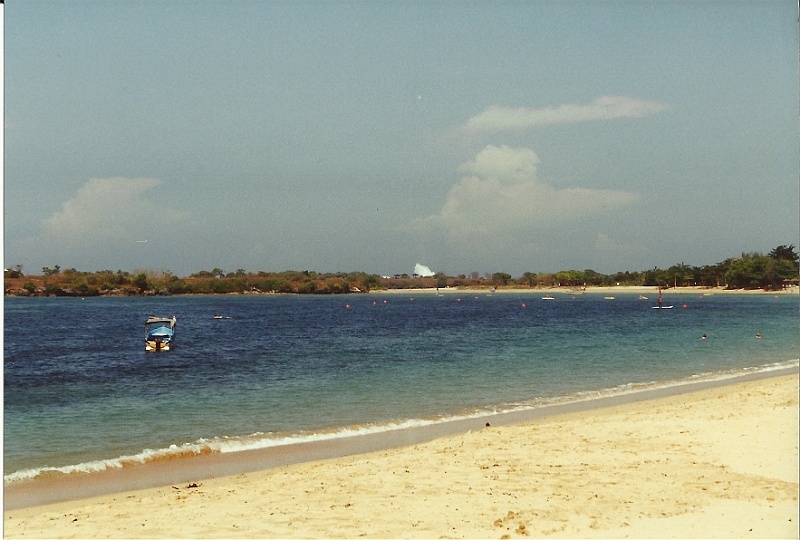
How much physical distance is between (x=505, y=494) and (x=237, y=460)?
5191mm

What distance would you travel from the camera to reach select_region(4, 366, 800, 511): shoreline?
904cm

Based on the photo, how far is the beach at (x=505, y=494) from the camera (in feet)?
20.3

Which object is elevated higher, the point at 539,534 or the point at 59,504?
the point at 539,534

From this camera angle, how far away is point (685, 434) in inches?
395

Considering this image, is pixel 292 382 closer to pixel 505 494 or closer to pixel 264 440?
pixel 264 440

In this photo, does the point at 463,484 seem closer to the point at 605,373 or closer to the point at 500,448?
the point at 500,448

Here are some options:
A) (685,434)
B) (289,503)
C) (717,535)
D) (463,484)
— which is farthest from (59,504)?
(685,434)

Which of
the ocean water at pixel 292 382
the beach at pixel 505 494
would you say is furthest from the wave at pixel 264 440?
the beach at pixel 505 494

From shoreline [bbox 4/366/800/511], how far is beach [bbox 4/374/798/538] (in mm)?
433

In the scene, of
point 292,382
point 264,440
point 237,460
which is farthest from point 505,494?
point 292,382

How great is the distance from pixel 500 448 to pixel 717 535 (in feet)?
14.8

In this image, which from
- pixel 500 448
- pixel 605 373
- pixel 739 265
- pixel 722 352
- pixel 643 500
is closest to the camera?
pixel 643 500

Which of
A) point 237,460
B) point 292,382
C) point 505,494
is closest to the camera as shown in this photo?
point 505,494

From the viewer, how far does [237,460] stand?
34.7 feet
